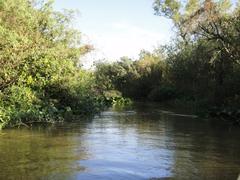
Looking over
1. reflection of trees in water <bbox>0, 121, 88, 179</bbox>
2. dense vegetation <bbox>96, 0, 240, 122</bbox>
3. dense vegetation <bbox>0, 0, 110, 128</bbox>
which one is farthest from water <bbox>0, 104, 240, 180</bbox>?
dense vegetation <bbox>96, 0, 240, 122</bbox>

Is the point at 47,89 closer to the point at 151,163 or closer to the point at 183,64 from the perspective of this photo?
the point at 151,163

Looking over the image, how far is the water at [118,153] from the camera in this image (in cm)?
1225

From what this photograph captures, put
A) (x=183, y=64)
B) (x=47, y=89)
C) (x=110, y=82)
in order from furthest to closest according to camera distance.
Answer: (x=110, y=82) → (x=183, y=64) → (x=47, y=89)

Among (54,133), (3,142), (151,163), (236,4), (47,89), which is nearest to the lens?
(151,163)

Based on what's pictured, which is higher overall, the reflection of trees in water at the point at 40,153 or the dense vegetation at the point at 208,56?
the dense vegetation at the point at 208,56

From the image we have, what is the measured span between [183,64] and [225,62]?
13.6 meters

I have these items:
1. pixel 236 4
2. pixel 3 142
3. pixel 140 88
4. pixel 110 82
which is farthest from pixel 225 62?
pixel 110 82

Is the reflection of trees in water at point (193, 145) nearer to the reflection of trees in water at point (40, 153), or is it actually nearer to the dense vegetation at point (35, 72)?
the reflection of trees in water at point (40, 153)

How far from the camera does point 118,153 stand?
15.7 m

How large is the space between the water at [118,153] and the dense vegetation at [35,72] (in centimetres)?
216

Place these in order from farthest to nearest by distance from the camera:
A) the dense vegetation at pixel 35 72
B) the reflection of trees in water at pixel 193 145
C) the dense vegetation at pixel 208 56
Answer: the dense vegetation at pixel 208 56
the dense vegetation at pixel 35 72
the reflection of trees in water at pixel 193 145

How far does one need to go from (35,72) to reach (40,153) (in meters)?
12.6

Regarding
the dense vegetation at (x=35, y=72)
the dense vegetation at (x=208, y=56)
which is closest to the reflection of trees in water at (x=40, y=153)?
the dense vegetation at (x=35, y=72)

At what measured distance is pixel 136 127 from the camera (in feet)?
80.9
